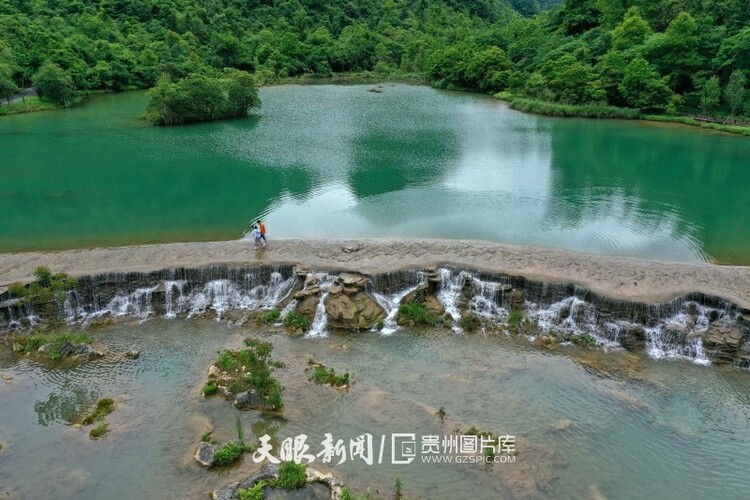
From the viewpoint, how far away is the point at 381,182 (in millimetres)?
31094

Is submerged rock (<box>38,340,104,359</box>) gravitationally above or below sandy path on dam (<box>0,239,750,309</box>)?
below

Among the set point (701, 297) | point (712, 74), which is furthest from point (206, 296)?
point (712, 74)

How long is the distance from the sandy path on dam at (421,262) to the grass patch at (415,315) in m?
1.84

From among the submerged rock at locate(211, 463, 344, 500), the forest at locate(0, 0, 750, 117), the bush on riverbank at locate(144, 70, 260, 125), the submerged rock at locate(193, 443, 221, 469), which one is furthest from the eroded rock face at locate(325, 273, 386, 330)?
the forest at locate(0, 0, 750, 117)

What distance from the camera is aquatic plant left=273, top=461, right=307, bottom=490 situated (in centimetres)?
1068

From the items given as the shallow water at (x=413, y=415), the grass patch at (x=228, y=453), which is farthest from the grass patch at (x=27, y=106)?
the grass patch at (x=228, y=453)

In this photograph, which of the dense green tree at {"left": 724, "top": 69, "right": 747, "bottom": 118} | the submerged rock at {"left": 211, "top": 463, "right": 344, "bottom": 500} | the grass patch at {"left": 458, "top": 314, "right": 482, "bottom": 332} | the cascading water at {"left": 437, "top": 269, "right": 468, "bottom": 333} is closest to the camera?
the submerged rock at {"left": 211, "top": 463, "right": 344, "bottom": 500}

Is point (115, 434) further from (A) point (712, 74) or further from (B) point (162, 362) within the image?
(A) point (712, 74)

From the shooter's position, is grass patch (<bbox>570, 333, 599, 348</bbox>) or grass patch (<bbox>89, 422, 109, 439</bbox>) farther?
grass patch (<bbox>570, 333, 599, 348</bbox>)

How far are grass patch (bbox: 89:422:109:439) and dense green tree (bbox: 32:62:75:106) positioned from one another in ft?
181

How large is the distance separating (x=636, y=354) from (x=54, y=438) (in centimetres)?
1679

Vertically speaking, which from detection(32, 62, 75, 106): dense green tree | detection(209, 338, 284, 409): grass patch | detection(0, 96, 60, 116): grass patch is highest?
detection(32, 62, 75, 106): dense green tree

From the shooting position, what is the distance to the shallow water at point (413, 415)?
1145 centimetres

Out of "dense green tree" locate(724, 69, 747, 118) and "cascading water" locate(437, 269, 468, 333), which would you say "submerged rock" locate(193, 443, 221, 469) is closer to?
"cascading water" locate(437, 269, 468, 333)
